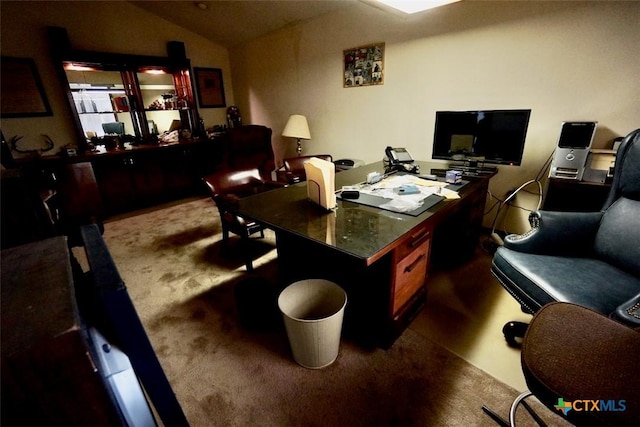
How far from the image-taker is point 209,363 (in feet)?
4.99

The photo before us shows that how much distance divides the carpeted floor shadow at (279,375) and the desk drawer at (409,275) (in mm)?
268

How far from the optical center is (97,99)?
3777mm

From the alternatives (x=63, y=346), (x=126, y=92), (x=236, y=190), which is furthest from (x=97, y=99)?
(x=63, y=346)

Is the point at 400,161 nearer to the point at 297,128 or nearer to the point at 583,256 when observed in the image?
the point at 583,256

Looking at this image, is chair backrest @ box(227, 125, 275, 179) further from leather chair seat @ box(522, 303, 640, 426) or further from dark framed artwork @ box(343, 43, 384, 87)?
leather chair seat @ box(522, 303, 640, 426)

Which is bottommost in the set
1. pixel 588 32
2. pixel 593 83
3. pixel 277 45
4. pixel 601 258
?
pixel 601 258

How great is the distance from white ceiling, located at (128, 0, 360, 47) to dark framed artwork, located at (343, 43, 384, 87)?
477 millimetres

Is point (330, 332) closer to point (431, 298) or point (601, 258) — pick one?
point (431, 298)

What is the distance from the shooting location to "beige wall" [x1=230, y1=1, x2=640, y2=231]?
6.54ft

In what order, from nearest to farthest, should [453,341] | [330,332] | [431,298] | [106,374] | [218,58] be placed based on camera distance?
[106,374], [330,332], [453,341], [431,298], [218,58]

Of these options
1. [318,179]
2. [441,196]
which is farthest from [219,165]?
[441,196]

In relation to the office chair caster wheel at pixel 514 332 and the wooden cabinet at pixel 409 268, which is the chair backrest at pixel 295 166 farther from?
the office chair caster wheel at pixel 514 332

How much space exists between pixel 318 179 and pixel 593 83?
7.46ft

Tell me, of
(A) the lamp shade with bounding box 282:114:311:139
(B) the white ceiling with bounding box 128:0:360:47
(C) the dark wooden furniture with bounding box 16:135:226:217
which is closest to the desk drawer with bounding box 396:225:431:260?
(A) the lamp shade with bounding box 282:114:311:139
